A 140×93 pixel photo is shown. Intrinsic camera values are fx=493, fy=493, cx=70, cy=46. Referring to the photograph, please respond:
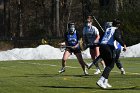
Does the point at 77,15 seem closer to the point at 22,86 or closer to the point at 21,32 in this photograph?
the point at 21,32

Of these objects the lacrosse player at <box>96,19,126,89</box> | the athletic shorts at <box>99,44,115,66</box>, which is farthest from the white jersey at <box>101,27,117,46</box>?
the athletic shorts at <box>99,44,115,66</box>

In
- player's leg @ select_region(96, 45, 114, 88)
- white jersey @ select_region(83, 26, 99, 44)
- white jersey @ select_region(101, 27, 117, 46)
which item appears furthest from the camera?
white jersey @ select_region(83, 26, 99, 44)

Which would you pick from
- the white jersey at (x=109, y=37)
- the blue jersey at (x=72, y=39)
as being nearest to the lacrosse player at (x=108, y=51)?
the white jersey at (x=109, y=37)

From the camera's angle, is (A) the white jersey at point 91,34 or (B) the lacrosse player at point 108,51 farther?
(A) the white jersey at point 91,34

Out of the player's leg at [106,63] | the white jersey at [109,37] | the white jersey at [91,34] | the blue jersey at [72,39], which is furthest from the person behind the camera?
the white jersey at [91,34]

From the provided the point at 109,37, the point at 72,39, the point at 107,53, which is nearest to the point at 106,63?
the point at 107,53

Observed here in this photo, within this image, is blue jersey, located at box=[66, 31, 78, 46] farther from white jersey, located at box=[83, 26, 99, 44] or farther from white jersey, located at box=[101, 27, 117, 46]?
white jersey, located at box=[101, 27, 117, 46]

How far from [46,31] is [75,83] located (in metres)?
64.9

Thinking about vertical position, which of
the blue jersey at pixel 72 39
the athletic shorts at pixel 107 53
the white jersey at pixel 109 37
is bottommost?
the blue jersey at pixel 72 39

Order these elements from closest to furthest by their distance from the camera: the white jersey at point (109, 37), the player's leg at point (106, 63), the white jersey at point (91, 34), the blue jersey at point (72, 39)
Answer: the player's leg at point (106, 63), the white jersey at point (109, 37), the blue jersey at point (72, 39), the white jersey at point (91, 34)

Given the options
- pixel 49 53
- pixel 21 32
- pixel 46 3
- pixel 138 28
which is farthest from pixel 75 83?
pixel 46 3

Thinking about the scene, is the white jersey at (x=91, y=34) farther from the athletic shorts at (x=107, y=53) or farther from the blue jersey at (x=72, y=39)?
the athletic shorts at (x=107, y=53)

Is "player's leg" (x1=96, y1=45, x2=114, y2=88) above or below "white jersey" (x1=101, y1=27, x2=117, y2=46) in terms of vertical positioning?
below

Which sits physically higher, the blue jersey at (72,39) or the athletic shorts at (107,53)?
the athletic shorts at (107,53)
